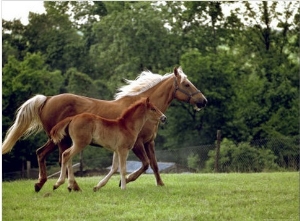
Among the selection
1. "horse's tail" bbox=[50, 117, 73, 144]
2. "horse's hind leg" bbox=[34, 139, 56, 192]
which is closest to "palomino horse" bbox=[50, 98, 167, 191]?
"horse's tail" bbox=[50, 117, 73, 144]

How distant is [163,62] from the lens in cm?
2097

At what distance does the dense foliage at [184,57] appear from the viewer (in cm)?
1809

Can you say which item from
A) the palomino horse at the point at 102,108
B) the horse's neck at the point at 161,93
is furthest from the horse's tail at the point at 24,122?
the horse's neck at the point at 161,93

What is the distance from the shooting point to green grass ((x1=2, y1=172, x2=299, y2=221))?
17.7ft

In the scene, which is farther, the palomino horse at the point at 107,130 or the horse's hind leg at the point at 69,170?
the horse's hind leg at the point at 69,170

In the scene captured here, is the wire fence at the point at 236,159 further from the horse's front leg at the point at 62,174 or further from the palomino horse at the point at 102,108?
the horse's front leg at the point at 62,174

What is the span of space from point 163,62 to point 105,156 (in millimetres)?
4432

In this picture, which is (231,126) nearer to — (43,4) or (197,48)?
(197,48)

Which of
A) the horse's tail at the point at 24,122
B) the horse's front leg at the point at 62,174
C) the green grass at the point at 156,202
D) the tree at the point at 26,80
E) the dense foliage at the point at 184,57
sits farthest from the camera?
the dense foliage at the point at 184,57

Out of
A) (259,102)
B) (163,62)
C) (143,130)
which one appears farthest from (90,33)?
(143,130)

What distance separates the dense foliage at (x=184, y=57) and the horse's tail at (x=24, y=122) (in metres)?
10.4

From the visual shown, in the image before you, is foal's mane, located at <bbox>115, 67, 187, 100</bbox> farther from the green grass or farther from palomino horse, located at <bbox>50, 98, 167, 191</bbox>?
the green grass

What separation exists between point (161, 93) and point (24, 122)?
1.63 meters

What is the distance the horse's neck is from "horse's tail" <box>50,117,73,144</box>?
3.85ft
